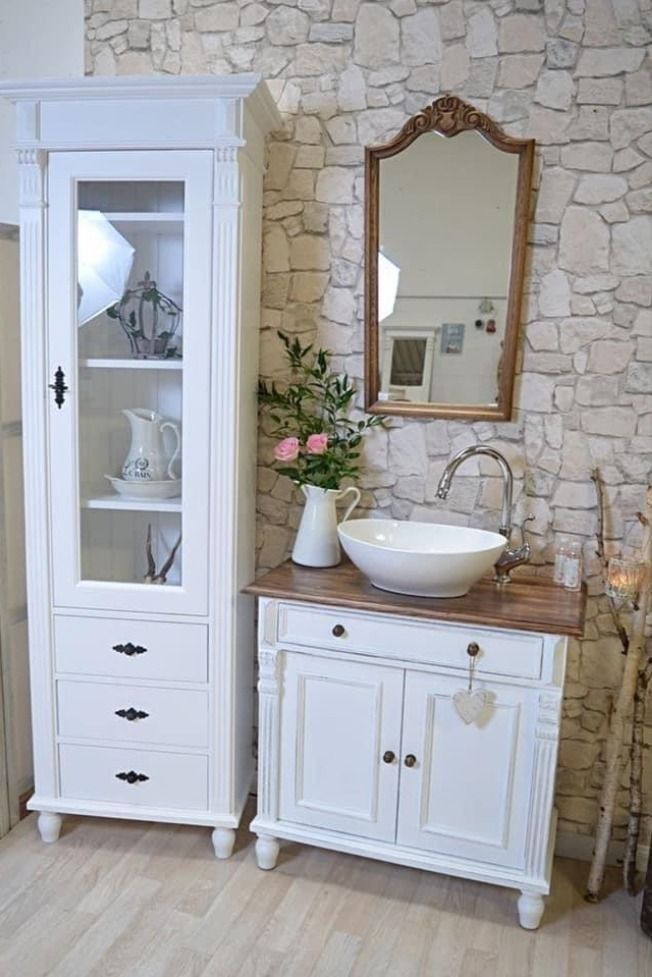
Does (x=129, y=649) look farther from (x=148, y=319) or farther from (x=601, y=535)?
(x=601, y=535)

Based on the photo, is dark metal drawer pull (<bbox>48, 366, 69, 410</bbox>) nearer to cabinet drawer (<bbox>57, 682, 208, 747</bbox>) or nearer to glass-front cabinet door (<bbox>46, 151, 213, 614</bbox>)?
glass-front cabinet door (<bbox>46, 151, 213, 614</bbox>)

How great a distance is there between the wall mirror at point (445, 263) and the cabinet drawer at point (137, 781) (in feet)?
3.99

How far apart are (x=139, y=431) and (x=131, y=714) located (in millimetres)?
826

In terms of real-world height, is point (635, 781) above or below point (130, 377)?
below

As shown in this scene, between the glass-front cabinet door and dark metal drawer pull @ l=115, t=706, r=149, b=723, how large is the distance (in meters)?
0.31

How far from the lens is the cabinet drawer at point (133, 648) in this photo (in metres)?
2.16

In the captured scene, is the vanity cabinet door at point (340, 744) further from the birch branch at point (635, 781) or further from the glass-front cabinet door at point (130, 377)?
the birch branch at point (635, 781)

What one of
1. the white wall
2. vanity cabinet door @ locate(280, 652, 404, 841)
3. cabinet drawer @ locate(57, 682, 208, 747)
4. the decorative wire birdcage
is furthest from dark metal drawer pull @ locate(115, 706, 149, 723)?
the white wall

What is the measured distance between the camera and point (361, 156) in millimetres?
2271

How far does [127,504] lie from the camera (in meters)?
2.20

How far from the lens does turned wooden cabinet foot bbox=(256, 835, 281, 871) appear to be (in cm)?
218

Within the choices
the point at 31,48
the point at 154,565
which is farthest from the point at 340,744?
the point at 31,48

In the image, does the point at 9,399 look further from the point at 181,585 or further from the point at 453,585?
the point at 453,585

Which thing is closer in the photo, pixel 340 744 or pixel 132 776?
pixel 340 744
